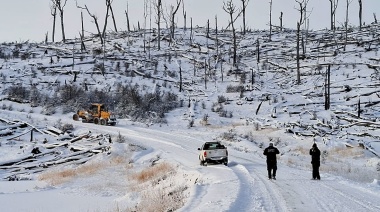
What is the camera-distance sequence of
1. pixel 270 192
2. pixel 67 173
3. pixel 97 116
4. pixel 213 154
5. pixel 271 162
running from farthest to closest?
pixel 97 116 < pixel 67 173 < pixel 213 154 < pixel 271 162 < pixel 270 192

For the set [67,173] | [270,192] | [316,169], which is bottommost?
[67,173]

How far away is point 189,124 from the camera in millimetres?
36875

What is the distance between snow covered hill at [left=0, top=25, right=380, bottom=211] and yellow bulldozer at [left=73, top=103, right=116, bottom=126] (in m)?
1.67

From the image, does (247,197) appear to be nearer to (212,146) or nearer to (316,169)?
(316,169)

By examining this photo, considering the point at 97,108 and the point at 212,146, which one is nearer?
the point at 212,146

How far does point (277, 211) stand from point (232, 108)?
32.1 metres

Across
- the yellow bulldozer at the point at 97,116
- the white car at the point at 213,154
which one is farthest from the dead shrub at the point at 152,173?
the yellow bulldozer at the point at 97,116

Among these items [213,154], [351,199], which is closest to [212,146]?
[213,154]

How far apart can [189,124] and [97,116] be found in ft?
27.6

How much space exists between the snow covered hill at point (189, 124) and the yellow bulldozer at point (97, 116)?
5.47 feet

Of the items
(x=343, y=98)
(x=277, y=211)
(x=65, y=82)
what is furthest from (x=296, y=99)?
(x=277, y=211)

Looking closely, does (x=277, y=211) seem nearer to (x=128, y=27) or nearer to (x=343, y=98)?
(x=343, y=98)

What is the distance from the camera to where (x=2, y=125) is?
103 ft

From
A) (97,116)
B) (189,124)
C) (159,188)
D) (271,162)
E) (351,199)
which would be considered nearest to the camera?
(351,199)
